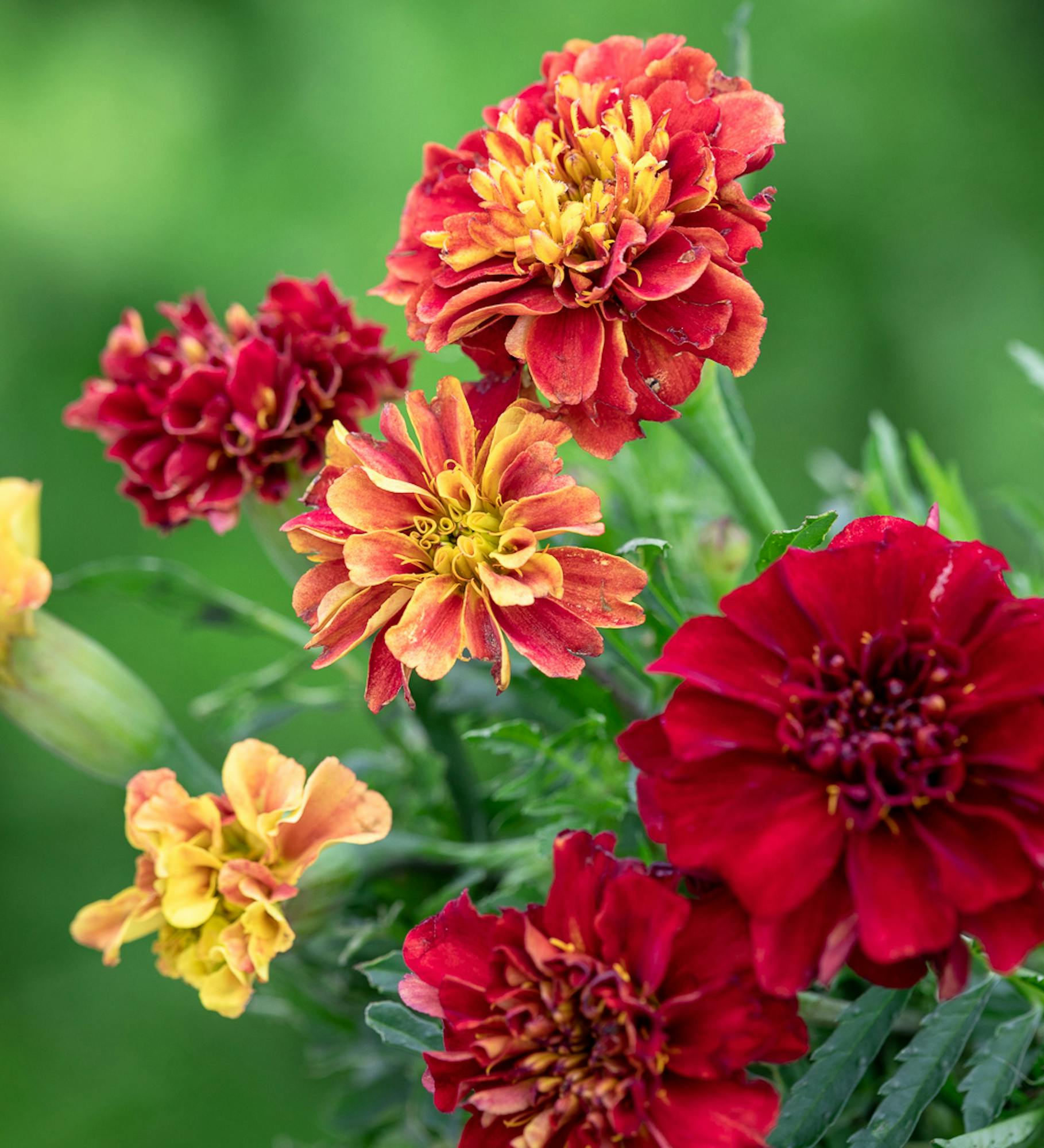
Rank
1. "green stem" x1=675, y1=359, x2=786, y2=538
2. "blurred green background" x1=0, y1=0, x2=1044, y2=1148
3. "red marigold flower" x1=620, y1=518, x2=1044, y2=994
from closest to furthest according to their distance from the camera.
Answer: "red marigold flower" x1=620, y1=518, x2=1044, y2=994
"green stem" x1=675, y1=359, x2=786, y2=538
"blurred green background" x1=0, y1=0, x2=1044, y2=1148

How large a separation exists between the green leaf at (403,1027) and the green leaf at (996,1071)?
0.42 ft

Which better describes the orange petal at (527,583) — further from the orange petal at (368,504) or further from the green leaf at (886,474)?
the green leaf at (886,474)

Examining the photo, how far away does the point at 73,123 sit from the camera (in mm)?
1016

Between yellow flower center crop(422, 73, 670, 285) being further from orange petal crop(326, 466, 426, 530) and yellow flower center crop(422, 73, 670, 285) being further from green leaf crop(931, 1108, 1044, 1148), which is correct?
green leaf crop(931, 1108, 1044, 1148)

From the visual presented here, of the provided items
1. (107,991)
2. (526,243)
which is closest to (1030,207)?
(526,243)

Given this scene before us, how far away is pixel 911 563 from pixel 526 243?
0.37 ft

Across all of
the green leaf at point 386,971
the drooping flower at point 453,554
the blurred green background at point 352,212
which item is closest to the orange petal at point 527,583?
the drooping flower at point 453,554

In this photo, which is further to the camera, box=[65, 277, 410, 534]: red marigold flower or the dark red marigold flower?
box=[65, 277, 410, 534]: red marigold flower

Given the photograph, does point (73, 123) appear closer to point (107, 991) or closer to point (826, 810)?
point (107, 991)

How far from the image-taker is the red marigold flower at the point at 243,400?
0.35 m

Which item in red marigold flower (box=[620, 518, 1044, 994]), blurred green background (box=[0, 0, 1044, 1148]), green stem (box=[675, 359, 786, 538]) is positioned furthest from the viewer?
blurred green background (box=[0, 0, 1044, 1148])

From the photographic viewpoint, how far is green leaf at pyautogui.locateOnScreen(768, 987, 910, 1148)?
261 millimetres

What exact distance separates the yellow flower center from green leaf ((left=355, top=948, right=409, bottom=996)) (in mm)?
174

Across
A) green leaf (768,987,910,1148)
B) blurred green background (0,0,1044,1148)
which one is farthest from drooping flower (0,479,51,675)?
blurred green background (0,0,1044,1148)
